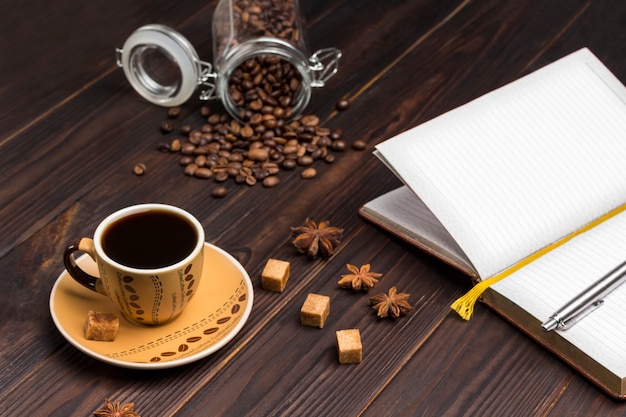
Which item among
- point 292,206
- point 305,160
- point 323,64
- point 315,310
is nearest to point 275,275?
point 315,310

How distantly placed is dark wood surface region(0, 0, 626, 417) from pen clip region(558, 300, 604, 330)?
6 centimetres

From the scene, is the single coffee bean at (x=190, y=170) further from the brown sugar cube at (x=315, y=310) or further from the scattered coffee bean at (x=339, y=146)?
the brown sugar cube at (x=315, y=310)

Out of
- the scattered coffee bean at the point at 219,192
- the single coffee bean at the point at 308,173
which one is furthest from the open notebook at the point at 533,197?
the scattered coffee bean at the point at 219,192

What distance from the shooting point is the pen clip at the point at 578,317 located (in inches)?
53.4

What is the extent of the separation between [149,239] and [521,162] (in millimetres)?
609

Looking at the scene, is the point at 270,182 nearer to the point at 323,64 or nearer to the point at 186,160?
the point at 186,160

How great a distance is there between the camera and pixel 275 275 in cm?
147

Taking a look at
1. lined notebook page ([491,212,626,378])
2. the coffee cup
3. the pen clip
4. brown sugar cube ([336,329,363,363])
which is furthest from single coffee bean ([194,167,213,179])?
the pen clip

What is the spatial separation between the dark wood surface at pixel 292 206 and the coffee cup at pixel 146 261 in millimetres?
102

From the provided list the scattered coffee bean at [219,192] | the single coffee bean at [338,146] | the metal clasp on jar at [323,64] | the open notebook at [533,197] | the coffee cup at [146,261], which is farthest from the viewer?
the metal clasp on jar at [323,64]

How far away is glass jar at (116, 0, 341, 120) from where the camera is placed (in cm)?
178

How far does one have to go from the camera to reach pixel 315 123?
1.82m

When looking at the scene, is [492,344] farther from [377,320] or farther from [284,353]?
[284,353]

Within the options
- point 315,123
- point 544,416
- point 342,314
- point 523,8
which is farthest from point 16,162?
point 523,8
